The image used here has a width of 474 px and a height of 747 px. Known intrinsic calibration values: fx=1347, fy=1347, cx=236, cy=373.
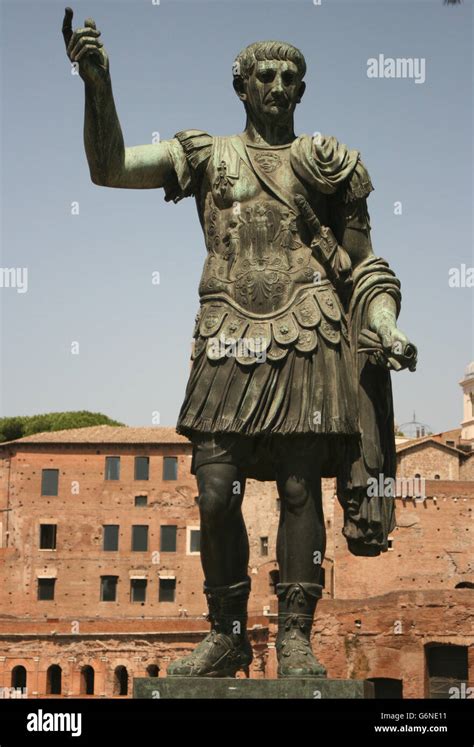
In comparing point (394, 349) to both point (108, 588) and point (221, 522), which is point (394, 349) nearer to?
point (221, 522)

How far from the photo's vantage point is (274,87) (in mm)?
6699

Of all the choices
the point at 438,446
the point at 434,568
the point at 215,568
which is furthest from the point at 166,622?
the point at 215,568

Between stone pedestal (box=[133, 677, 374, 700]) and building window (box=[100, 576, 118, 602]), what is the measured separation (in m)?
57.6

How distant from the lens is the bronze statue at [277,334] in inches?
252

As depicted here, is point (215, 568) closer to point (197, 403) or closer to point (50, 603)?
point (197, 403)

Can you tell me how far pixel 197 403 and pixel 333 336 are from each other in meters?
0.75

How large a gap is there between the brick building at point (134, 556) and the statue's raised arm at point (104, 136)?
43.5 metres

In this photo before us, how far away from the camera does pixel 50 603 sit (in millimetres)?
62125

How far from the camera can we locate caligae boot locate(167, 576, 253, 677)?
6242mm

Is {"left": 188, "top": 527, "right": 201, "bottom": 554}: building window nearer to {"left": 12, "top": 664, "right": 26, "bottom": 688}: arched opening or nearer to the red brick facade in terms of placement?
the red brick facade

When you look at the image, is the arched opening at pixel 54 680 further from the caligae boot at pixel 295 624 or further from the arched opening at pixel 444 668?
the caligae boot at pixel 295 624

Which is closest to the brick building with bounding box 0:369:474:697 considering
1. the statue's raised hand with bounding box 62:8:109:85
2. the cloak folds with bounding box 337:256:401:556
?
the cloak folds with bounding box 337:256:401:556

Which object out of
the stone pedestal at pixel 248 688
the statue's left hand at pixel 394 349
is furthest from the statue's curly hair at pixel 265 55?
the stone pedestal at pixel 248 688

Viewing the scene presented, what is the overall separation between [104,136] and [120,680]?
53.8m
